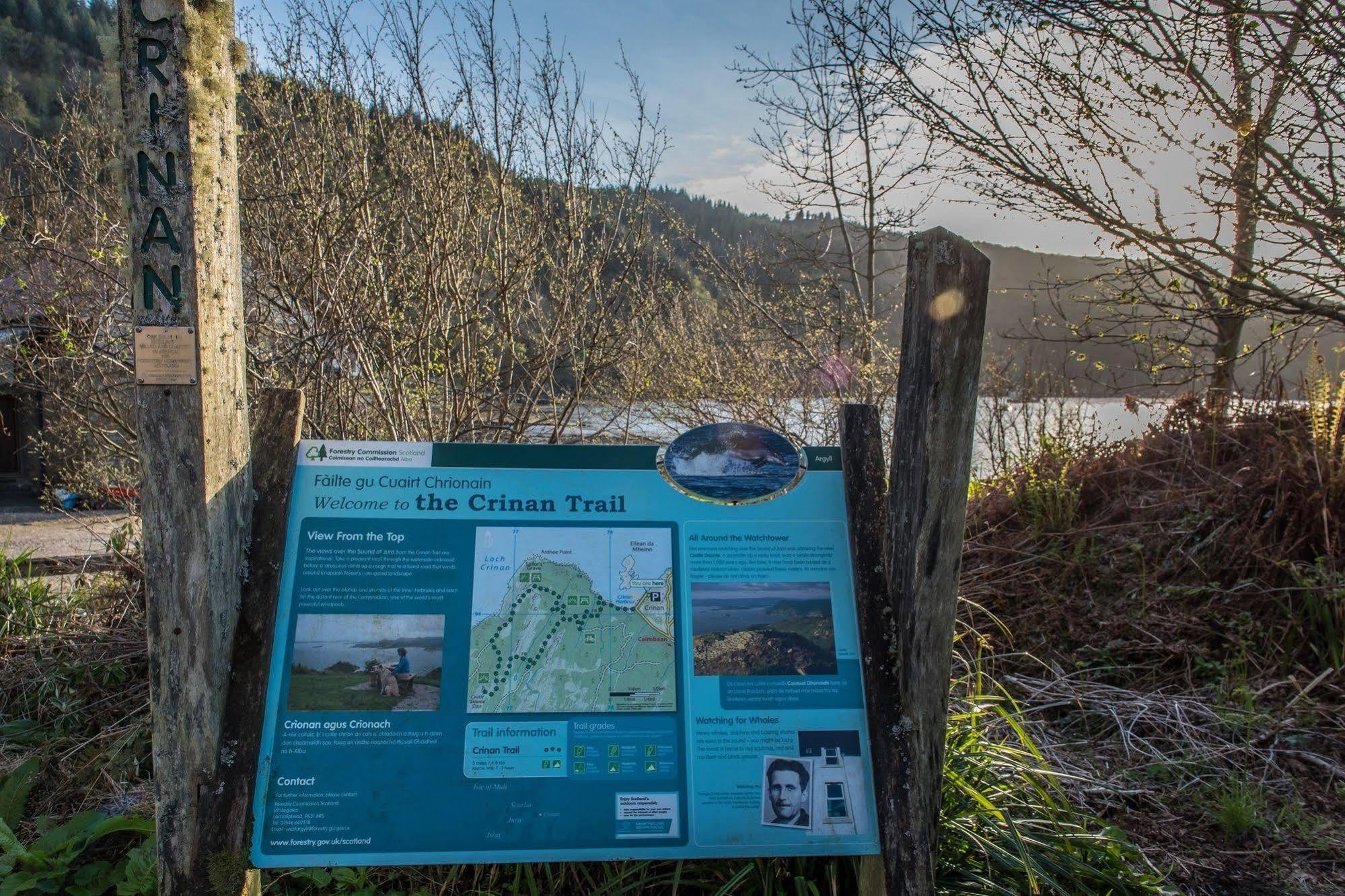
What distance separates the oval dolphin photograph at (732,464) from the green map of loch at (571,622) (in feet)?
0.64

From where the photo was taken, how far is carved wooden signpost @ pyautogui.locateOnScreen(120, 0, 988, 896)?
230 cm

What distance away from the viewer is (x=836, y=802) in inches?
92.4

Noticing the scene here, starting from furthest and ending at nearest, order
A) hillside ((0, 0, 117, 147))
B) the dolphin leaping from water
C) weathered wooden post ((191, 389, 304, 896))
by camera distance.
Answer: hillside ((0, 0, 117, 147)), the dolphin leaping from water, weathered wooden post ((191, 389, 304, 896))

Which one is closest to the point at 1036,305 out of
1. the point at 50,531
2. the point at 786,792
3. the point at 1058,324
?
the point at 1058,324

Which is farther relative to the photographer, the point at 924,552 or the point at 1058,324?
the point at 1058,324

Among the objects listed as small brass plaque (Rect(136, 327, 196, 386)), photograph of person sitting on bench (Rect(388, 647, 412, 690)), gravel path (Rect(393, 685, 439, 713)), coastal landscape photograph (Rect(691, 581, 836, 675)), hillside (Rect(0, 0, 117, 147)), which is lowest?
gravel path (Rect(393, 685, 439, 713))

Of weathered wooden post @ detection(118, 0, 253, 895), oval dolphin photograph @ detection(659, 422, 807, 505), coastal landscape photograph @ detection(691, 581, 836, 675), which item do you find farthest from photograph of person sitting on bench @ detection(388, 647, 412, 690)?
oval dolphin photograph @ detection(659, 422, 807, 505)

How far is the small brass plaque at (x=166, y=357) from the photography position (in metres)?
2.33

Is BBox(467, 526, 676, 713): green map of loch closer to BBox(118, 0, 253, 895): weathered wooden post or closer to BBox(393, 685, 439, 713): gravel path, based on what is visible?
BBox(393, 685, 439, 713): gravel path

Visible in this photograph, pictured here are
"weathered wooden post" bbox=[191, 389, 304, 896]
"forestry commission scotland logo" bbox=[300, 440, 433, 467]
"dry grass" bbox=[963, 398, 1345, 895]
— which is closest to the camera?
"weathered wooden post" bbox=[191, 389, 304, 896]

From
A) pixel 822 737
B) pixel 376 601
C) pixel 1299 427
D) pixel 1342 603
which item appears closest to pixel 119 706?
pixel 376 601

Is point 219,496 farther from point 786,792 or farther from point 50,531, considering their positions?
point 50,531

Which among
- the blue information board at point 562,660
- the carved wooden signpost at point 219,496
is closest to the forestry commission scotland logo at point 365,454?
the blue information board at point 562,660

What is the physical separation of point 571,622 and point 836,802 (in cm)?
89
